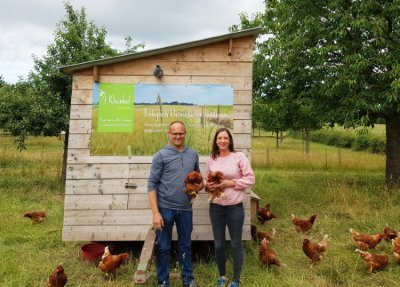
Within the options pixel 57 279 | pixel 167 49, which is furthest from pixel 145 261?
pixel 167 49

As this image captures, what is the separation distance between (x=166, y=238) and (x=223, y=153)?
3.81ft

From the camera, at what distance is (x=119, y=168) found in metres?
5.23

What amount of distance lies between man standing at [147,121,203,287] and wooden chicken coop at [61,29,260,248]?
1.14 meters

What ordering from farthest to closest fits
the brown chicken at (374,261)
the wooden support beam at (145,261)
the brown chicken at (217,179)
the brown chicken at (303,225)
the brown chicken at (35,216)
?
1. the brown chicken at (35,216)
2. the brown chicken at (303,225)
3. the brown chicken at (374,261)
4. the brown chicken at (217,179)
5. the wooden support beam at (145,261)

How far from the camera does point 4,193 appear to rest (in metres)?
9.91

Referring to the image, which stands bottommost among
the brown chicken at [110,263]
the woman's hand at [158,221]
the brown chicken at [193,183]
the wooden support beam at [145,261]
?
the brown chicken at [110,263]

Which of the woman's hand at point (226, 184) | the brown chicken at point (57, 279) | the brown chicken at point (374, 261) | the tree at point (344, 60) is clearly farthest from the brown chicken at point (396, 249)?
the brown chicken at point (57, 279)

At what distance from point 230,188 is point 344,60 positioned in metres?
5.97

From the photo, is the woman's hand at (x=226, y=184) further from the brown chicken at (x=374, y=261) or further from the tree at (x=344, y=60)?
the tree at (x=344, y=60)

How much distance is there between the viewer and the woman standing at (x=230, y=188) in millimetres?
3977

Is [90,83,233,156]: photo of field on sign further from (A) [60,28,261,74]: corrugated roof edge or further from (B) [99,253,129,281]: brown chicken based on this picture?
(B) [99,253,129,281]: brown chicken

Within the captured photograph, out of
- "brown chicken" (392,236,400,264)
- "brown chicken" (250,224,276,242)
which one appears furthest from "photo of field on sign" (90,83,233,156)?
"brown chicken" (392,236,400,264)

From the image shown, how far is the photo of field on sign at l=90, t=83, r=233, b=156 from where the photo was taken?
5211mm

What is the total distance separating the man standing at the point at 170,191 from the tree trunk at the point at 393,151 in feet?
26.2
